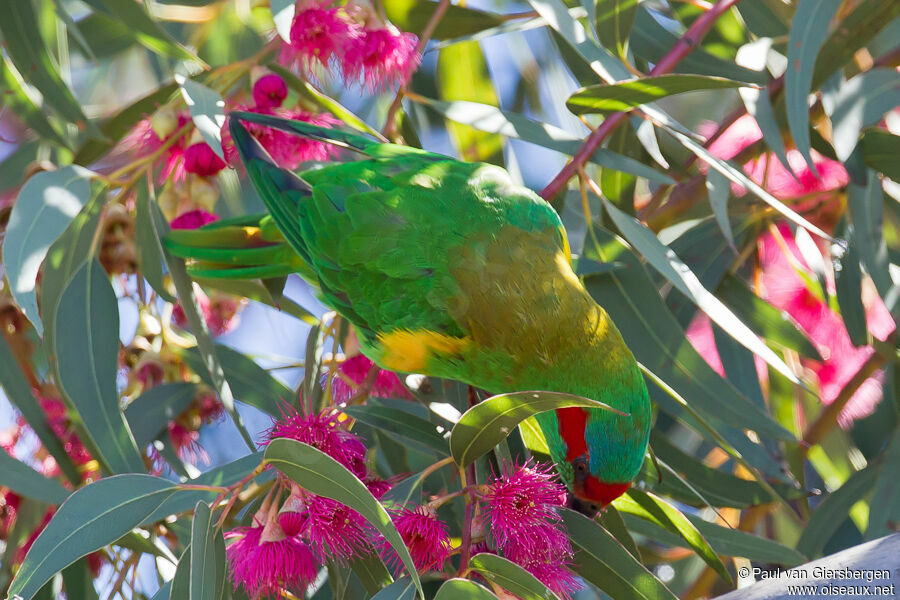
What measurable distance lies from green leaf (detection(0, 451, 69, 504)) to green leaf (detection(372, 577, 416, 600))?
1.85ft

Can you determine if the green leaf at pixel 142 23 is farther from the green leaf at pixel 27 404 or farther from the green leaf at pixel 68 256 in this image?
the green leaf at pixel 27 404

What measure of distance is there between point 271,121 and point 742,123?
3.42ft

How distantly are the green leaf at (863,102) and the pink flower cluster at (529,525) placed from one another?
729mm

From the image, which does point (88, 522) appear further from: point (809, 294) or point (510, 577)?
point (809, 294)

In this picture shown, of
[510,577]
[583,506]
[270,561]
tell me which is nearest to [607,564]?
[583,506]

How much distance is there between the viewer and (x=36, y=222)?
4.73 feet

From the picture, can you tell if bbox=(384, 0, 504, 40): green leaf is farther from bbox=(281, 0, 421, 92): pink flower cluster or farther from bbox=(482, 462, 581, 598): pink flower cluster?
bbox=(482, 462, 581, 598): pink flower cluster

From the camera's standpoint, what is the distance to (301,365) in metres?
1.95

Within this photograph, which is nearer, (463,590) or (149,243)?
(463,590)

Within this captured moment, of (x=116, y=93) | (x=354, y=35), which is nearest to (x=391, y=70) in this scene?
(x=354, y=35)

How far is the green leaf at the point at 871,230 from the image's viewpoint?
164cm

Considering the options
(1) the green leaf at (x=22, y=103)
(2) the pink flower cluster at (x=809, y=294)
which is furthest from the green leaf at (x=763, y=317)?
(1) the green leaf at (x=22, y=103)

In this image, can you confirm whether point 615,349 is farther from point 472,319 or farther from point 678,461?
point 678,461

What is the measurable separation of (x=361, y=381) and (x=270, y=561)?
1.66 ft
